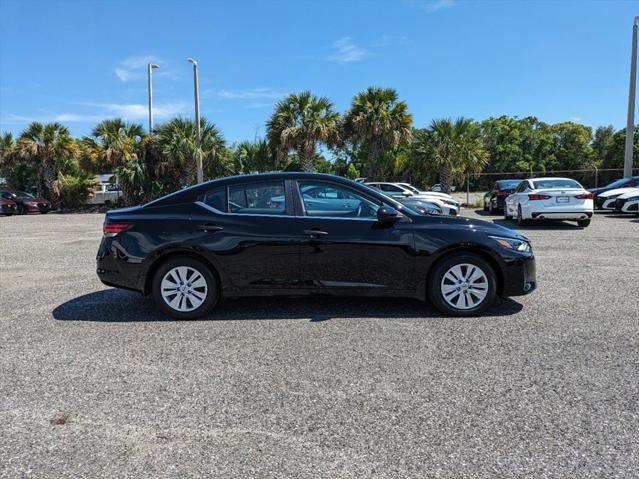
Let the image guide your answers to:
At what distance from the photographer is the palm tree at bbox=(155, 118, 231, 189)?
87.7ft

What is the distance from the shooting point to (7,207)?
27297 millimetres

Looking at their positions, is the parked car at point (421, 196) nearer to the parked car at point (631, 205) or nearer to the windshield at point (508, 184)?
the windshield at point (508, 184)

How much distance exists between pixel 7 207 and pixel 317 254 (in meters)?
27.6

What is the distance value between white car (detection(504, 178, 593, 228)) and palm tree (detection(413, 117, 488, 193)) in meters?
12.4

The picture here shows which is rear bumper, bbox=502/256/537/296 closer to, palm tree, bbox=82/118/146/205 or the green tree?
palm tree, bbox=82/118/146/205

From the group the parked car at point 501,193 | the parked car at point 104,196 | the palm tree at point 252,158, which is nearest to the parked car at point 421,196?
the parked car at point 501,193

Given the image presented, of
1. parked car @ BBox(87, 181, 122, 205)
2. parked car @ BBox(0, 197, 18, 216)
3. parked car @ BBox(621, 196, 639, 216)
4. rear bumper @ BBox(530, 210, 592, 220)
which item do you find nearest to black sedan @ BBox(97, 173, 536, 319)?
rear bumper @ BBox(530, 210, 592, 220)

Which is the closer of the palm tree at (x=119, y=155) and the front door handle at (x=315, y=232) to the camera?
the front door handle at (x=315, y=232)

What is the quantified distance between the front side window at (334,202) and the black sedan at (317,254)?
11mm

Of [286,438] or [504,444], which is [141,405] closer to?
[286,438]

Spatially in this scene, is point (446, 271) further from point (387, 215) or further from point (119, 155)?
point (119, 155)

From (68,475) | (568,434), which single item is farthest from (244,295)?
(568,434)

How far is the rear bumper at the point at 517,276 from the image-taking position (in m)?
5.38


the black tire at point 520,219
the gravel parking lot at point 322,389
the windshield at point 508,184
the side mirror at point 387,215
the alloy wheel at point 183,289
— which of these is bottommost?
the gravel parking lot at point 322,389
